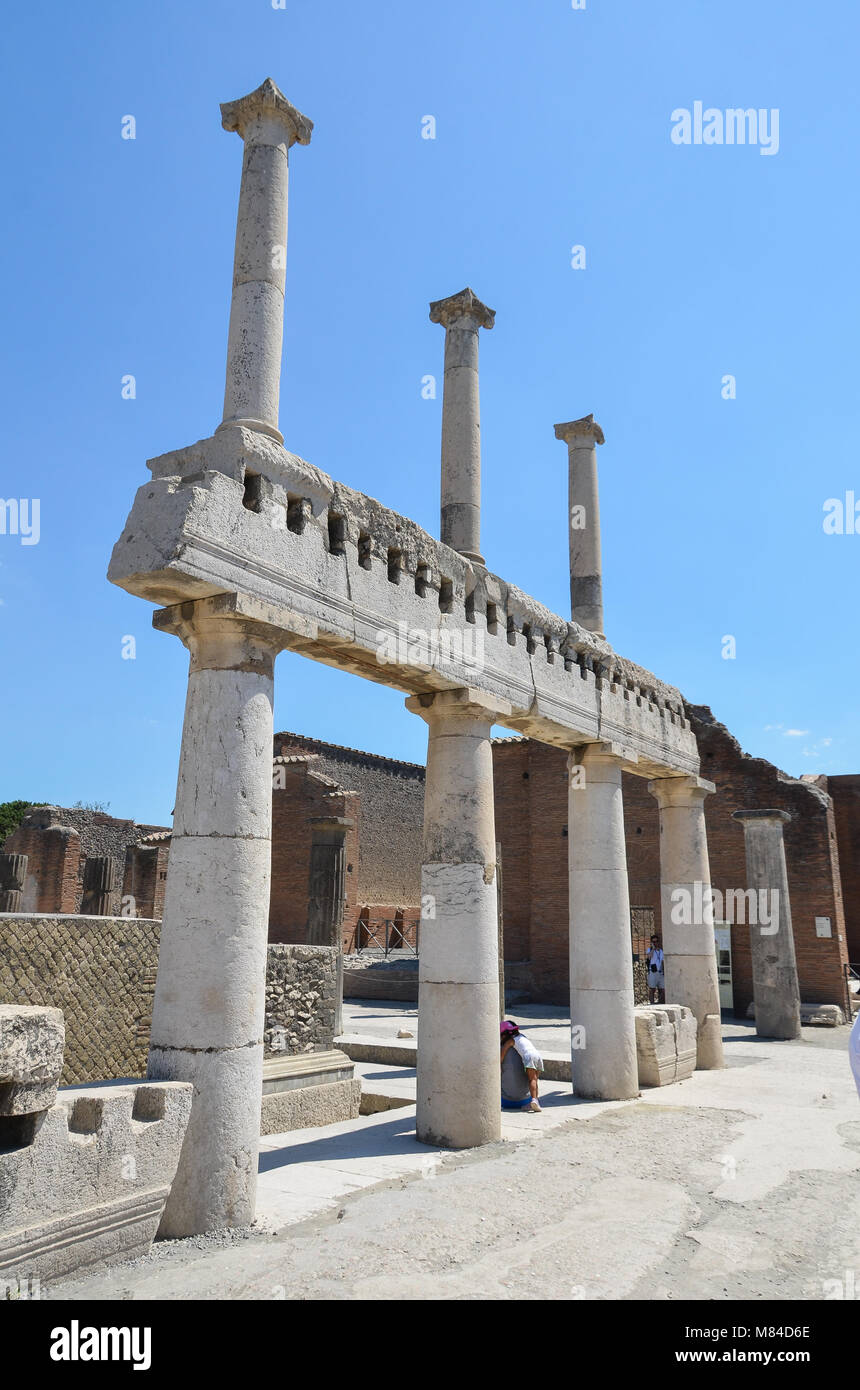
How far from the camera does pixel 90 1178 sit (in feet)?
13.2

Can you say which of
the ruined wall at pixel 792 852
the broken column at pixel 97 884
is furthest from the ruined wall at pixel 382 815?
the ruined wall at pixel 792 852

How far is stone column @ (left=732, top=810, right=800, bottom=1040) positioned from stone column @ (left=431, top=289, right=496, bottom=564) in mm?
9415

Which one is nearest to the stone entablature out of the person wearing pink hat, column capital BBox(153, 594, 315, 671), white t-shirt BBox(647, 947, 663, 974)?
column capital BBox(153, 594, 315, 671)

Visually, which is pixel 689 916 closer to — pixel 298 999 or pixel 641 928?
pixel 298 999

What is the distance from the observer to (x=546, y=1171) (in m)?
6.34

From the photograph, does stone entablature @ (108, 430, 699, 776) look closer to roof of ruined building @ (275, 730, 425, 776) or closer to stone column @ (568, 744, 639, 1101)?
stone column @ (568, 744, 639, 1101)

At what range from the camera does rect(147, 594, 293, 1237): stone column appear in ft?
15.9

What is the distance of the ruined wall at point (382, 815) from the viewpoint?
106ft

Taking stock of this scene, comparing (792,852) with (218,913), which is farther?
(792,852)

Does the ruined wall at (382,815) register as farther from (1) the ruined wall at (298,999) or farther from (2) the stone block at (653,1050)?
(1) the ruined wall at (298,999)

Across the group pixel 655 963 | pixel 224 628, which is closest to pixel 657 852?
pixel 655 963

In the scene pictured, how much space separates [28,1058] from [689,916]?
9.61m
